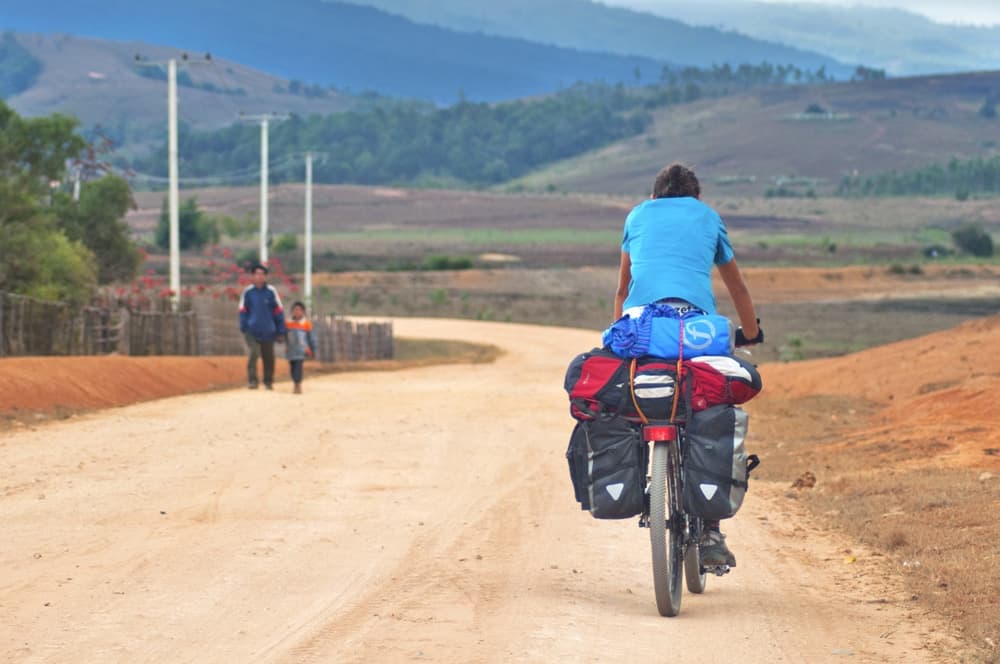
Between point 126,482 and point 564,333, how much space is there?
5503 centimetres

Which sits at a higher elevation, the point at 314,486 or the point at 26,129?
the point at 26,129

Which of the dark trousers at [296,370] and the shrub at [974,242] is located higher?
the shrub at [974,242]

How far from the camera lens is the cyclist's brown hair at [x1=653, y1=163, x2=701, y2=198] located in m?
8.88

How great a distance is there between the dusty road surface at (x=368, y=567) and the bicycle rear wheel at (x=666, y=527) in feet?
0.53

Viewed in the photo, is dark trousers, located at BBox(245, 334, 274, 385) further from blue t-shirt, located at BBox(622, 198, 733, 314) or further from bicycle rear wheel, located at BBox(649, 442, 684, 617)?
bicycle rear wheel, located at BBox(649, 442, 684, 617)

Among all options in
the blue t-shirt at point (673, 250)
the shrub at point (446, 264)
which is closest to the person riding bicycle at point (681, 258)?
the blue t-shirt at point (673, 250)

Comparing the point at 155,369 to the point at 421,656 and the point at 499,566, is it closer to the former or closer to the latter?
the point at 499,566

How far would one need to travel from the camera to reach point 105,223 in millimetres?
48844

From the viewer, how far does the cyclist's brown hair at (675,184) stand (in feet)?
29.1

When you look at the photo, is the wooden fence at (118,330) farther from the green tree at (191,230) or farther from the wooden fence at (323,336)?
the green tree at (191,230)

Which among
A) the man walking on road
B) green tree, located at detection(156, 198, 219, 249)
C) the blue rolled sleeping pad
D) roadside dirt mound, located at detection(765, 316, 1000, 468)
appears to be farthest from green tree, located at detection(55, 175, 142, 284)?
green tree, located at detection(156, 198, 219, 249)

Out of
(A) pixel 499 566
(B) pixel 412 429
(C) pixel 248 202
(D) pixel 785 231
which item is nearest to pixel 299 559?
(A) pixel 499 566

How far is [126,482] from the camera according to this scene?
42.0ft

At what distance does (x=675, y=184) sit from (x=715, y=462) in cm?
159
